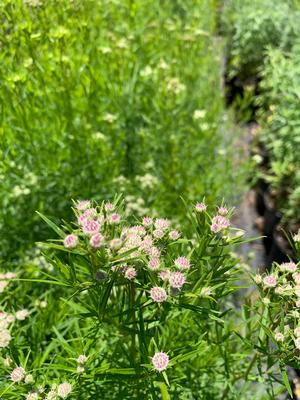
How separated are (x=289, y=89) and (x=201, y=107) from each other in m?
0.79

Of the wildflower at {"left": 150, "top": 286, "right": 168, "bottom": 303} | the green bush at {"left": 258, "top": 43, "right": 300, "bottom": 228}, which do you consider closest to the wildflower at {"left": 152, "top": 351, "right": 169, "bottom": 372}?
the wildflower at {"left": 150, "top": 286, "right": 168, "bottom": 303}

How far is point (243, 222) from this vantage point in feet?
14.9

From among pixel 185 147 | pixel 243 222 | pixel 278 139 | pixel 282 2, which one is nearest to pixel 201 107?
pixel 185 147

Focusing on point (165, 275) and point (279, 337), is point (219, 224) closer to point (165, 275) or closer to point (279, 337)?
point (165, 275)

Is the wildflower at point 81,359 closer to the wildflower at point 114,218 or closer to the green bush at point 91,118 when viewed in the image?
the wildflower at point 114,218

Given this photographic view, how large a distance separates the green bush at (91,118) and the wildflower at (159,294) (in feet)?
4.06

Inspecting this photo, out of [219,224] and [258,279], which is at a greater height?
[219,224]

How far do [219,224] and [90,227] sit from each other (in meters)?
0.46

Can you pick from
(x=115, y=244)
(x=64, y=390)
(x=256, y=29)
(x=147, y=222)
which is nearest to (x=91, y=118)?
(x=147, y=222)

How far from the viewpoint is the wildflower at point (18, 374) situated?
4.94ft

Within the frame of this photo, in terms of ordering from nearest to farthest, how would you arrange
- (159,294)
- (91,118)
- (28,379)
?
(159,294) → (28,379) → (91,118)

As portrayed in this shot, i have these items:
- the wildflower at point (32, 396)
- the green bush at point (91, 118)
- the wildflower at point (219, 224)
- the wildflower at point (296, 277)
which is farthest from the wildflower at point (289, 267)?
the green bush at point (91, 118)

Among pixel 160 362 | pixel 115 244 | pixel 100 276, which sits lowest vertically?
pixel 160 362

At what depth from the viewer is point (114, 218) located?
4.60ft
